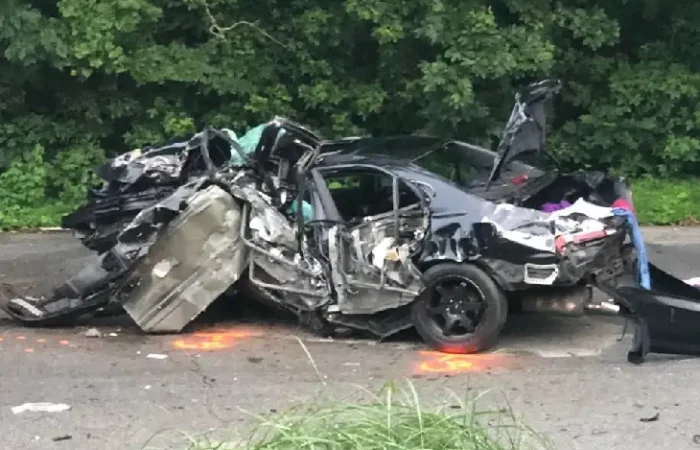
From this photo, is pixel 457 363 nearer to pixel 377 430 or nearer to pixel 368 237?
pixel 368 237

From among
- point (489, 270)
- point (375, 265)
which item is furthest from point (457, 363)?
point (375, 265)

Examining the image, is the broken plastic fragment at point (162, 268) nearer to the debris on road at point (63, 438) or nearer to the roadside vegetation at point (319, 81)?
the debris on road at point (63, 438)

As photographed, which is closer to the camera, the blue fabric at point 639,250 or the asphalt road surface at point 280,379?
the asphalt road surface at point 280,379

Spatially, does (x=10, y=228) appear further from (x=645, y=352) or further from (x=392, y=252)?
(x=645, y=352)

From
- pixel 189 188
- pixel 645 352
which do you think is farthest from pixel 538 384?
pixel 189 188

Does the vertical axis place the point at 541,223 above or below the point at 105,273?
above

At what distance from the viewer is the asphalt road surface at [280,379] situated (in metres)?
5.66

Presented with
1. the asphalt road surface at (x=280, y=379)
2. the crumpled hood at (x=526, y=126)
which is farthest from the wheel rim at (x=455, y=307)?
the crumpled hood at (x=526, y=126)

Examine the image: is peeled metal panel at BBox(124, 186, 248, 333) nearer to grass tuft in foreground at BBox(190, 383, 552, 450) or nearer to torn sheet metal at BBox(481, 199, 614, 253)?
torn sheet metal at BBox(481, 199, 614, 253)

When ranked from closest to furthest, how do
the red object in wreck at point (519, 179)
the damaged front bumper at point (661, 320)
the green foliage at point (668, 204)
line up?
the damaged front bumper at point (661, 320), the red object in wreck at point (519, 179), the green foliage at point (668, 204)

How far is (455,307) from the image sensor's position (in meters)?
7.41

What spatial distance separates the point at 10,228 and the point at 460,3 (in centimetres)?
682

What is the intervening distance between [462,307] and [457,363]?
0.45 m

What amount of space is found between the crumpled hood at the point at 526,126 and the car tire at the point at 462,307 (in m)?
1.00
